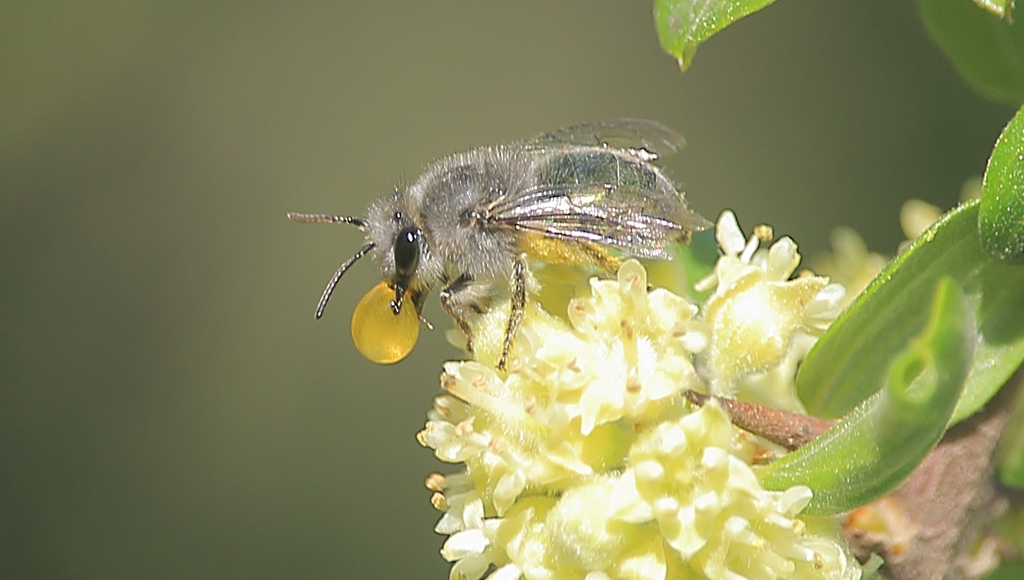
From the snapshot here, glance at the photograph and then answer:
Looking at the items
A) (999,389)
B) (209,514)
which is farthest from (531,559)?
(209,514)

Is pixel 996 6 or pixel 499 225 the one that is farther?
pixel 499 225

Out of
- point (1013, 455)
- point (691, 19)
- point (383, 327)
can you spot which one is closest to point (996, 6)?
point (691, 19)

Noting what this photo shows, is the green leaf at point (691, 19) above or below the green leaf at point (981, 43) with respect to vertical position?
above

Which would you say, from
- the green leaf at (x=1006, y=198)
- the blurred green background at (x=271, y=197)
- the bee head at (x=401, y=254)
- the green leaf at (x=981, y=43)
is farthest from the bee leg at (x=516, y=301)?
the blurred green background at (x=271, y=197)

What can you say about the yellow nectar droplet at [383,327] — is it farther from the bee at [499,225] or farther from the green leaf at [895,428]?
the green leaf at [895,428]

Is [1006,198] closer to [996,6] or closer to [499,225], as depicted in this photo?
[996,6]

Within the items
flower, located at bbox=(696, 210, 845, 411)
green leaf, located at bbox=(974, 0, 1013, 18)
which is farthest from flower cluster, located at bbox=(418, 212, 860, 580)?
green leaf, located at bbox=(974, 0, 1013, 18)
